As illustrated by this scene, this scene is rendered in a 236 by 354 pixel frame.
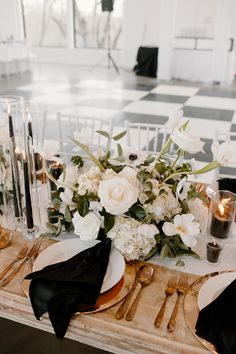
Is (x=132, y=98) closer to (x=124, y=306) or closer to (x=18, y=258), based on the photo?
(x=18, y=258)

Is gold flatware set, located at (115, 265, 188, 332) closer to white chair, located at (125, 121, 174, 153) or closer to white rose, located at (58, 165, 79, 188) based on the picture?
white rose, located at (58, 165, 79, 188)

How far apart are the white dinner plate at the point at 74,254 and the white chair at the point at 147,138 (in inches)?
20.7

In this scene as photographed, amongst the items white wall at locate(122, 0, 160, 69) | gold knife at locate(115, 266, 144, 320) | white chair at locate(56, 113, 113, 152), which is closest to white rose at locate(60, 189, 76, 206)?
white chair at locate(56, 113, 113, 152)

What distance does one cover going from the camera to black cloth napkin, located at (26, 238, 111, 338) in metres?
0.93

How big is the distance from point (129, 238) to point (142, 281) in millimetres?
128

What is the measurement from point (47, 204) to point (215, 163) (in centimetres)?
68

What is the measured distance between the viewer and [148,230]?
3.57 ft

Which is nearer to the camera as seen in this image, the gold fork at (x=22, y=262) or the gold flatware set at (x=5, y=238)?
the gold fork at (x=22, y=262)

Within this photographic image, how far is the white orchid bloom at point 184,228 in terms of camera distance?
1106mm

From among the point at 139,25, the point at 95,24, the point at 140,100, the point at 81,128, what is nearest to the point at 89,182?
the point at 81,128

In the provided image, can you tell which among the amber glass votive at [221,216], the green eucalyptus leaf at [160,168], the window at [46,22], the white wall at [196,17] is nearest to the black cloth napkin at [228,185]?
the amber glass votive at [221,216]

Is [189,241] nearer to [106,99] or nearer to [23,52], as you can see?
[106,99]

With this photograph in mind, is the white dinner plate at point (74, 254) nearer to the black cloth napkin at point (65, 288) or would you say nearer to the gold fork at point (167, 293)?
the black cloth napkin at point (65, 288)

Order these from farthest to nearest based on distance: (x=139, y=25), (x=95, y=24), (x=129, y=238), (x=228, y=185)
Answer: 1. (x=95, y=24)
2. (x=139, y=25)
3. (x=228, y=185)
4. (x=129, y=238)
